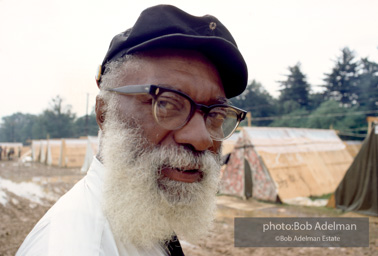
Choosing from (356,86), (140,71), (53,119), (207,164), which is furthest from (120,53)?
(53,119)

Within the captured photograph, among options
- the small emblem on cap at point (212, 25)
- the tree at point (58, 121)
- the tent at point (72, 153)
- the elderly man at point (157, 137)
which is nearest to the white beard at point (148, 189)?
the elderly man at point (157, 137)

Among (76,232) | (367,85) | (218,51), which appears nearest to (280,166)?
(218,51)

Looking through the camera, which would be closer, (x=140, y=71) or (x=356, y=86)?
(x=140, y=71)

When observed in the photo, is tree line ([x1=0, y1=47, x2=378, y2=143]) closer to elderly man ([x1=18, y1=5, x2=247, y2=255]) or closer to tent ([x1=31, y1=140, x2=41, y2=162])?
tent ([x1=31, y1=140, x2=41, y2=162])

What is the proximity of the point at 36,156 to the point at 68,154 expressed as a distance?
1459 centimetres

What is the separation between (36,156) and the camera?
3750 cm

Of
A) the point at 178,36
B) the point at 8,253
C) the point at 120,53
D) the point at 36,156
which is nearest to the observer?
the point at 178,36

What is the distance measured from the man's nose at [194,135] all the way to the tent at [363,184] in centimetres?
838

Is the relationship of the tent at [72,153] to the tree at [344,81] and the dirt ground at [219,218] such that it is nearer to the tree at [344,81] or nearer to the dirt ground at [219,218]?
the dirt ground at [219,218]

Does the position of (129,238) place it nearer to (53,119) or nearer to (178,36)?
(178,36)

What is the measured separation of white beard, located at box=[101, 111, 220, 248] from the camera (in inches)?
46.0

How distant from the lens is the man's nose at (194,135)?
47.9 inches

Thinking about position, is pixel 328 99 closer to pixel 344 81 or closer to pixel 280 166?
pixel 344 81

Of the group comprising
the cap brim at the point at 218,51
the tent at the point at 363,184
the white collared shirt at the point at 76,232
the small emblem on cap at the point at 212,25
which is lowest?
the tent at the point at 363,184
